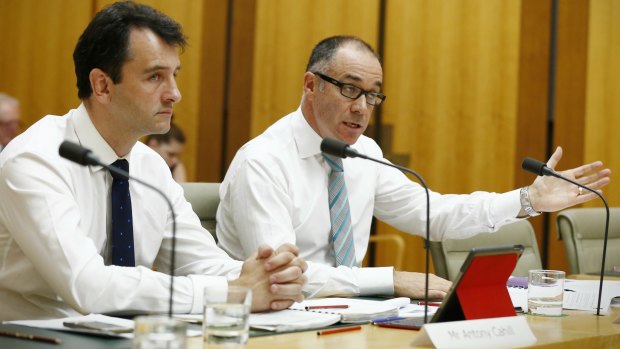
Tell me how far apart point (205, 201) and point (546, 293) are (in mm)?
1217

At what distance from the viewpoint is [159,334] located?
1.56 metres

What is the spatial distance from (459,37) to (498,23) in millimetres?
269

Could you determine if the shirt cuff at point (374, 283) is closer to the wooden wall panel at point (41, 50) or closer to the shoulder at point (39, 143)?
the shoulder at point (39, 143)

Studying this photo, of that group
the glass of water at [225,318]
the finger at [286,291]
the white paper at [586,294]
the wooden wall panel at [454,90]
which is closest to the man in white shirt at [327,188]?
the white paper at [586,294]

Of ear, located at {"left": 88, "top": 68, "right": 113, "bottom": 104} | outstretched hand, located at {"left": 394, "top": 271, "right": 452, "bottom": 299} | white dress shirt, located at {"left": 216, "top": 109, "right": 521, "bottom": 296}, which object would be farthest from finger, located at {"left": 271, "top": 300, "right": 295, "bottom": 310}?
ear, located at {"left": 88, "top": 68, "right": 113, "bottom": 104}

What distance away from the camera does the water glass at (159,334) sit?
156cm

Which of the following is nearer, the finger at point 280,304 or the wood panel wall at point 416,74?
the finger at point 280,304

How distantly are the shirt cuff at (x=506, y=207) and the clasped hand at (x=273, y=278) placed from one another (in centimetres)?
Result: 118

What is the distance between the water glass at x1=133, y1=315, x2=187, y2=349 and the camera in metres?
1.56

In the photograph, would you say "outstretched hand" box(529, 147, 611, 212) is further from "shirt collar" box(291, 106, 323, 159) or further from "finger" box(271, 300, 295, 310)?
"finger" box(271, 300, 295, 310)

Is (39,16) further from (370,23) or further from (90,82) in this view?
(90,82)

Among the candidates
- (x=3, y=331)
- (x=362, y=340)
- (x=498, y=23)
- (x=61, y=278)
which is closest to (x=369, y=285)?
(x=362, y=340)

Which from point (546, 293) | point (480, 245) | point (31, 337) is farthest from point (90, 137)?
point (480, 245)

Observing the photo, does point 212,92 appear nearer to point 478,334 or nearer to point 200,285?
point 200,285
